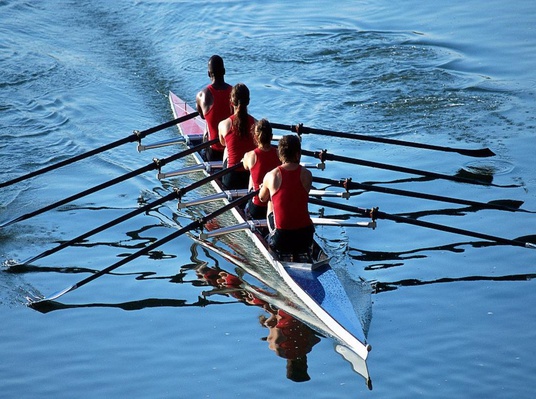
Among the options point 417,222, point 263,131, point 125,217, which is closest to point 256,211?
point 263,131

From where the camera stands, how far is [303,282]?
9.70 metres

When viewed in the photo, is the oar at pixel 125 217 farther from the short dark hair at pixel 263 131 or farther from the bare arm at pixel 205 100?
the bare arm at pixel 205 100

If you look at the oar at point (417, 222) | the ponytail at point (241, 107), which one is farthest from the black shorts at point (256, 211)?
the ponytail at point (241, 107)

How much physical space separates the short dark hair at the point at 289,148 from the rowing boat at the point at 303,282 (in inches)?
48.9

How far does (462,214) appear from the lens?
12266 millimetres

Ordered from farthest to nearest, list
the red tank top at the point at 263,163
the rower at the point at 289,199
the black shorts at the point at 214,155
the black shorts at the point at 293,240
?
the black shorts at the point at 214,155, the red tank top at the point at 263,163, the black shorts at the point at 293,240, the rower at the point at 289,199

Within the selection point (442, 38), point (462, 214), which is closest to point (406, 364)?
point (462, 214)

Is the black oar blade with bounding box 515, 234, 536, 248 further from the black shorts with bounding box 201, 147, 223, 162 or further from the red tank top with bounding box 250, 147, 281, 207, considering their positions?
the black shorts with bounding box 201, 147, 223, 162

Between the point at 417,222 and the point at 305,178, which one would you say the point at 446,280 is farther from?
the point at 305,178

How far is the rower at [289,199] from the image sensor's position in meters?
9.61

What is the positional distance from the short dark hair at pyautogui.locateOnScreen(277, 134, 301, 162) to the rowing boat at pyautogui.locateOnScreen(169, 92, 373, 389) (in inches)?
48.9

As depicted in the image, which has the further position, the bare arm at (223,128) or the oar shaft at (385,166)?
the bare arm at (223,128)

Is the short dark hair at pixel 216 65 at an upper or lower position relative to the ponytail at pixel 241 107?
upper

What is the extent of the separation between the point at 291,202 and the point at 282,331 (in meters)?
1.44
